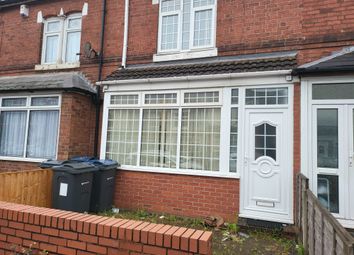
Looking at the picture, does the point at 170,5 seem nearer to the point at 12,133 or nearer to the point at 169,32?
the point at 169,32

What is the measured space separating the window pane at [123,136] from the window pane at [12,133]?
2825 millimetres

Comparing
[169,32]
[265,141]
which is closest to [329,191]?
[265,141]

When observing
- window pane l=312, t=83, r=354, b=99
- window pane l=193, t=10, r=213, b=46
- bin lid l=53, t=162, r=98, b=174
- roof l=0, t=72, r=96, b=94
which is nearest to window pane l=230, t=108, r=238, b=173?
window pane l=312, t=83, r=354, b=99

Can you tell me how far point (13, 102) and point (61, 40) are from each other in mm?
2526

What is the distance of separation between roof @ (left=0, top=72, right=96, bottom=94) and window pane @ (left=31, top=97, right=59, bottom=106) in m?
0.32

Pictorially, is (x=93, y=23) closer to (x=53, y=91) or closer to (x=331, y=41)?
(x=53, y=91)

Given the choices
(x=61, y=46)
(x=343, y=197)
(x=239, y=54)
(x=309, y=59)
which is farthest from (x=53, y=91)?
(x=343, y=197)

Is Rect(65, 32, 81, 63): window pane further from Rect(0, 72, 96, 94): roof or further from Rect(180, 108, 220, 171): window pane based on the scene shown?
Rect(180, 108, 220, 171): window pane

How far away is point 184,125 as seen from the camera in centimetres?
706

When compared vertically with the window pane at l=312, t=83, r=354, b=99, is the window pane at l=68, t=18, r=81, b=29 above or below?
above

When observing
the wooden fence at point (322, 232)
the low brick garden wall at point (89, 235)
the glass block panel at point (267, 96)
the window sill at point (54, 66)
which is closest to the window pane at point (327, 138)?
the glass block panel at point (267, 96)

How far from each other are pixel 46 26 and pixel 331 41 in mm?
8751

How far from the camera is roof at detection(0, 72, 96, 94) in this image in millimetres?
7897

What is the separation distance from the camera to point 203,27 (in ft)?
25.8
